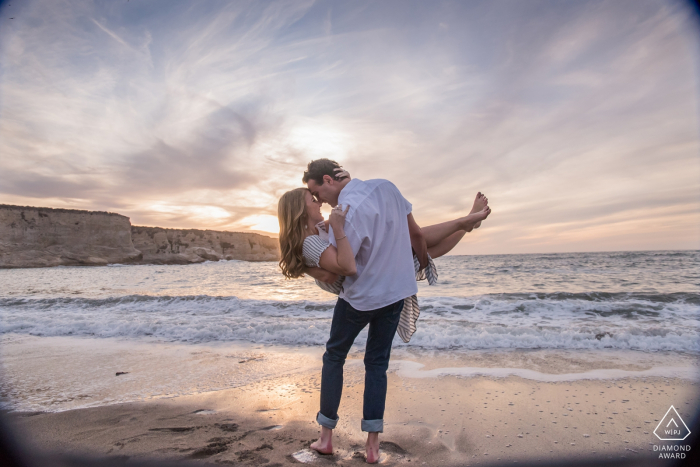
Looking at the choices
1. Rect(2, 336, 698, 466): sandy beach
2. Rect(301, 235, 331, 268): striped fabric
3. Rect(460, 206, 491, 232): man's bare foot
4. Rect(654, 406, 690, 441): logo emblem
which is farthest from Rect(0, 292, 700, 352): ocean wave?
Rect(301, 235, 331, 268): striped fabric

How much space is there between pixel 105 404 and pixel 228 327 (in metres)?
3.03

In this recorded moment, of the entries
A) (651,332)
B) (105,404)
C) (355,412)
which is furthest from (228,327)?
(651,332)

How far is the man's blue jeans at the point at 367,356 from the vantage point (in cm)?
199

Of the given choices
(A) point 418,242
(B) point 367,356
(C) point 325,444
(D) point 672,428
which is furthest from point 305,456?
(D) point 672,428

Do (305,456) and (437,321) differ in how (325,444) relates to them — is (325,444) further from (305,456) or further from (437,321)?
(437,321)

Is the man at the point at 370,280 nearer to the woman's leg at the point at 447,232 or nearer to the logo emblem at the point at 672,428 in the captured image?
the woman's leg at the point at 447,232

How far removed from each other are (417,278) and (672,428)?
6.44 ft

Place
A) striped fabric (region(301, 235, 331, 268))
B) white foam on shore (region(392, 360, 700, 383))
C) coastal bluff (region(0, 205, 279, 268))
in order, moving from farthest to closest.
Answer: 1. coastal bluff (region(0, 205, 279, 268))
2. white foam on shore (region(392, 360, 700, 383))
3. striped fabric (region(301, 235, 331, 268))

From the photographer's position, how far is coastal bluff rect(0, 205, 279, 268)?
35.2 m

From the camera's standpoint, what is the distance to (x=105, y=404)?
2924 millimetres

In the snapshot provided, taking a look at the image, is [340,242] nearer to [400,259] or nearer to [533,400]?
[400,259]

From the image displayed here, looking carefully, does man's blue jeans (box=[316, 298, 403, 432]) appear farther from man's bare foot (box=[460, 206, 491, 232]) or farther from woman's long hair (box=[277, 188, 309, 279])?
man's bare foot (box=[460, 206, 491, 232])

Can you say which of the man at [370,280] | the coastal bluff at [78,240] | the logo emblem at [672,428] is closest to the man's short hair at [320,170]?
the man at [370,280]

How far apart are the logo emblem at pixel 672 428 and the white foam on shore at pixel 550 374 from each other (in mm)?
821
